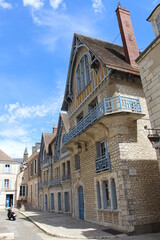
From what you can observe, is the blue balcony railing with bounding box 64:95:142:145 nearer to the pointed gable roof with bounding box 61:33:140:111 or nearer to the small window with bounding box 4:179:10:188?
the pointed gable roof with bounding box 61:33:140:111

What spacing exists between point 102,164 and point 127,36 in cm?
776

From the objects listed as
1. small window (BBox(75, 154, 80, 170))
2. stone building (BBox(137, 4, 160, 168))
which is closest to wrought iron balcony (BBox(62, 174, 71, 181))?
small window (BBox(75, 154, 80, 170))

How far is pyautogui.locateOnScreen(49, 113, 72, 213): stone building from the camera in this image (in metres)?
16.6

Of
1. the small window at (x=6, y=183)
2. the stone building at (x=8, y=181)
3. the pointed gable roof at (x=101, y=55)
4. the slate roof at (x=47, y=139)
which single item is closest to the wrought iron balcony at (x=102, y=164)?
the pointed gable roof at (x=101, y=55)

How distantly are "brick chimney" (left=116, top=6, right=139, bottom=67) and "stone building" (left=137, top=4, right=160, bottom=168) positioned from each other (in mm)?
3658

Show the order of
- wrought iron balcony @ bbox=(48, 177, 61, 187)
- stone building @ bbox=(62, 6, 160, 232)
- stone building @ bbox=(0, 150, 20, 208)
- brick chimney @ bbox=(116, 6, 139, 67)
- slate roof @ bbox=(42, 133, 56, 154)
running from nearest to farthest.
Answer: stone building @ bbox=(62, 6, 160, 232) → brick chimney @ bbox=(116, 6, 139, 67) → wrought iron balcony @ bbox=(48, 177, 61, 187) → slate roof @ bbox=(42, 133, 56, 154) → stone building @ bbox=(0, 150, 20, 208)

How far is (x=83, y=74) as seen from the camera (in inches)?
542

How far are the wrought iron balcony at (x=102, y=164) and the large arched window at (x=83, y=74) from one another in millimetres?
4973

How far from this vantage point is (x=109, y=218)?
955 cm

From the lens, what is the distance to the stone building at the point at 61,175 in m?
16.6

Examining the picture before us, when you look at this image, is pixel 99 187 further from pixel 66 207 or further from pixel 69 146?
pixel 66 207

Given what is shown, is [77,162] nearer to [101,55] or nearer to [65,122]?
[65,122]

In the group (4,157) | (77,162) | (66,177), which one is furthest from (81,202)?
(4,157)

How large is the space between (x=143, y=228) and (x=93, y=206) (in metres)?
3.35
